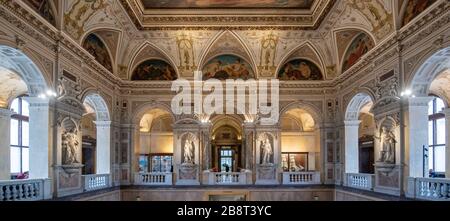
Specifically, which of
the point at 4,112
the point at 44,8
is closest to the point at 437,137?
the point at 44,8

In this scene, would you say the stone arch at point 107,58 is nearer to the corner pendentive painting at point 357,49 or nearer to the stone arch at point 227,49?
the stone arch at point 227,49

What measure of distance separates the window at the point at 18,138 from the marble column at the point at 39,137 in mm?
9108

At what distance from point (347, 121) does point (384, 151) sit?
5.30 meters

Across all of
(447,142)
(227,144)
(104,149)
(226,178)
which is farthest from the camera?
(227,144)

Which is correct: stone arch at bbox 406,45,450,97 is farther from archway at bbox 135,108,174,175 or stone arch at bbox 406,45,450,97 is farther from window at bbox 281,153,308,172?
archway at bbox 135,108,174,175

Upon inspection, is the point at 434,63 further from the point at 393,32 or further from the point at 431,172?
the point at 431,172

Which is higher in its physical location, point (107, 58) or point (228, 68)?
point (107, 58)

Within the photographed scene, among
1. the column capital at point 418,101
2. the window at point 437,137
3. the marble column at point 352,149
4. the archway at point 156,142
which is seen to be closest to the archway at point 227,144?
the archway at point 156,142

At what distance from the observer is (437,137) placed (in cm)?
2217

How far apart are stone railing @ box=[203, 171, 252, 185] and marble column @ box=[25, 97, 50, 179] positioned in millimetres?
10057

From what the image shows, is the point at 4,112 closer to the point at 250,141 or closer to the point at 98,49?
the point at 98,49

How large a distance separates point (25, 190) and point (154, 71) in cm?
1227

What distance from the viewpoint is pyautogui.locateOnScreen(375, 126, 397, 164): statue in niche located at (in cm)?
1553
